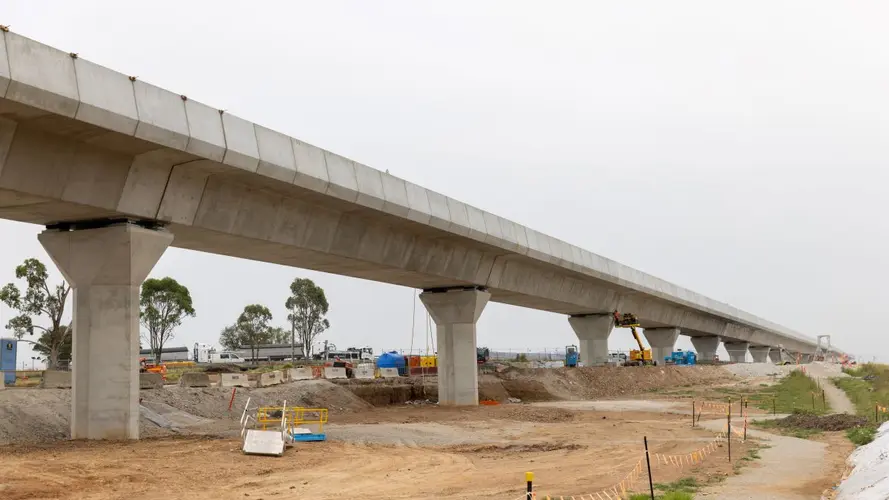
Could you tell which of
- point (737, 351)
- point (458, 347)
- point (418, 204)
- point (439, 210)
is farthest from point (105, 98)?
point (737, 351)

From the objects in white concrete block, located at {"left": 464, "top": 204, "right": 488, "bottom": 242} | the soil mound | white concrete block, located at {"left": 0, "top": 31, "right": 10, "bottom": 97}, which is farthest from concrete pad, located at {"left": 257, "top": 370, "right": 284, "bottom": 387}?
white concrete block, located at {"left": 0, "top": 31, "right": 10, "bottom": 97}

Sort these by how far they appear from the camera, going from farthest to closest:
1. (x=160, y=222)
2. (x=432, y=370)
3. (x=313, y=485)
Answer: (x=432, y=370)
(x=160, y=222)
(x=313, y=485)

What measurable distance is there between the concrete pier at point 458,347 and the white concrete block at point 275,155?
17.2 m

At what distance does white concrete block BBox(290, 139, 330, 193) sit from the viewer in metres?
23.7

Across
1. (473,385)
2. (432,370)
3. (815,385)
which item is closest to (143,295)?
(432,370)

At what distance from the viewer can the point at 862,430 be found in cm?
2344

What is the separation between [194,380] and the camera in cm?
3597

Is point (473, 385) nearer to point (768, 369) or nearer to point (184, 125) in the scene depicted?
point (184, 125)

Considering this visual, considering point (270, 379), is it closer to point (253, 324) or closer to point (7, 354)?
point (7, 354)

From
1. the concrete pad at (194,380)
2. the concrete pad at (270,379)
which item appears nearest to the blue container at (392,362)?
the concrete pad at (270,379)

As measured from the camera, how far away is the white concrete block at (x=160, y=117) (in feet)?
61.7

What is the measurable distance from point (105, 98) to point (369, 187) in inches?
413

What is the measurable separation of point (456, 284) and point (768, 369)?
5343 centimetres

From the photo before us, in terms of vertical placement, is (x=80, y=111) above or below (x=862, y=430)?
above
